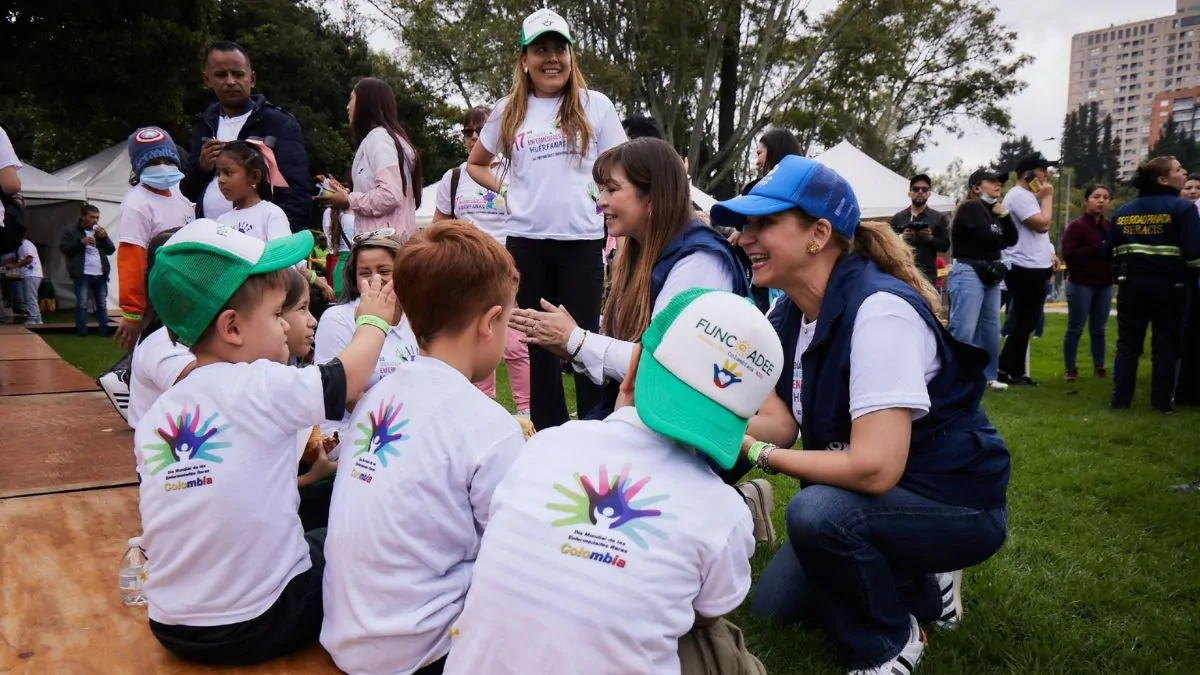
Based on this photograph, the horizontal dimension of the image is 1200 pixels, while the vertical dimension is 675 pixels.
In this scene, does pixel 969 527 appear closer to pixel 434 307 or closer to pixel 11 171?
pixel 434 307

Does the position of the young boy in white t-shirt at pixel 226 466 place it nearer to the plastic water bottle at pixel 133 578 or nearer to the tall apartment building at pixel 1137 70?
the plastic water bottle at pixel 133 578

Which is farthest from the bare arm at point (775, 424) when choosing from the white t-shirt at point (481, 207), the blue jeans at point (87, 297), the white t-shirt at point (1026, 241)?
the blue jeans at point (87, 297)

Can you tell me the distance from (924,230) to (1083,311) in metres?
1.89

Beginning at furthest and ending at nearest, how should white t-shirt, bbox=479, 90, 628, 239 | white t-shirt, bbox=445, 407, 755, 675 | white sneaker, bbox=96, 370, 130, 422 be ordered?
1. white sneaker, bbox=96, 370, 130, 422
2. white t-shirt, bbox=479, 90, 628, 239
3. white t-shirt, bbox=445, 407, 755, 675

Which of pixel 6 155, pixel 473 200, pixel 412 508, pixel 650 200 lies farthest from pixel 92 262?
pixel 412 508

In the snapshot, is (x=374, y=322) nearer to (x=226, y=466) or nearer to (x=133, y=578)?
(x=226, y=466)

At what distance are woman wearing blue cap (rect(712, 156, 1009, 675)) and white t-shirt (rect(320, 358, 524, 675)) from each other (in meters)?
0.86

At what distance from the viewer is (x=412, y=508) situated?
1.79 meters

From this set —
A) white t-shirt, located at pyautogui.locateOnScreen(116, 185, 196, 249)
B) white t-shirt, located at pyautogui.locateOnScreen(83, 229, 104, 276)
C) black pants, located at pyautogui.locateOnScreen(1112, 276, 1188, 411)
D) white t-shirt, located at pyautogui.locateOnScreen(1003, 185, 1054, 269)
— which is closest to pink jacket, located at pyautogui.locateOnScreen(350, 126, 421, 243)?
white t-shirt, located at pyautogui.locateOnScreen(116, 185, 196, 249)

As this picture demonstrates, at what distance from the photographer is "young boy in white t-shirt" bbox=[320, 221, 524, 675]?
180 cm

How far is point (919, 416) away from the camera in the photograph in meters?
2.19

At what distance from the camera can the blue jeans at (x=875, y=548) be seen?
7.38 ft

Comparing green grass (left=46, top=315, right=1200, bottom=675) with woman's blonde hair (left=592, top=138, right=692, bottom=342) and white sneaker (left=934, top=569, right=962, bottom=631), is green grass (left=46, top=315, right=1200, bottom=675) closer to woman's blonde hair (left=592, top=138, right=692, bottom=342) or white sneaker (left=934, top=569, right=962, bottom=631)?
white sneaker (left=934, top=569, right=962, bottom=631)

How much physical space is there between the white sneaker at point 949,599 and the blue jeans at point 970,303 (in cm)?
499
